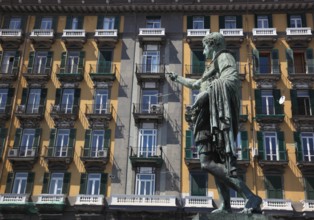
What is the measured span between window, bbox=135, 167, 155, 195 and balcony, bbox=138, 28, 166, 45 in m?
11.0

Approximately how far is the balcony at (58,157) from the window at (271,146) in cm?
1463

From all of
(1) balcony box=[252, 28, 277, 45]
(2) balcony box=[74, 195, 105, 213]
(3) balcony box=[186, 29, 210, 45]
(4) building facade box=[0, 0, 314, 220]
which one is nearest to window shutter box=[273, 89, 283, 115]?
(4) building facade box=[0, 0, 314, 220]

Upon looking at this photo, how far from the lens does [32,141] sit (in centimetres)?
3506

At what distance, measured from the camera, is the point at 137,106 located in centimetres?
3584

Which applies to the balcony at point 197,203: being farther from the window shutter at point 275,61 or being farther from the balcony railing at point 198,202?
the window shutter at point 275,61

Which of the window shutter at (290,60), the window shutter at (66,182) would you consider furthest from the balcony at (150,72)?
the window shutter at (290,60)

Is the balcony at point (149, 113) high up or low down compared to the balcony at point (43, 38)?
down

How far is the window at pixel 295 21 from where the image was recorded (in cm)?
3781

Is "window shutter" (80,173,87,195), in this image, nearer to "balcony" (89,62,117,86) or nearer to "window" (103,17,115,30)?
"balcony" (89,62,117,86)

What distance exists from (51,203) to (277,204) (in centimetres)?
1577

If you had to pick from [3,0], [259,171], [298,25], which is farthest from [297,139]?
[3,0]

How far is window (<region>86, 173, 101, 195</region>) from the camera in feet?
109

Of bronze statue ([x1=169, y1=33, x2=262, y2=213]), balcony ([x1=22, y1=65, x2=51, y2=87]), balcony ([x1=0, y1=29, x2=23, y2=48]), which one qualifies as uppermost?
balcony ([x1=0, y1=29, x2=23, y2=48])

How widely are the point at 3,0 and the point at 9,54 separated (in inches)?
199
